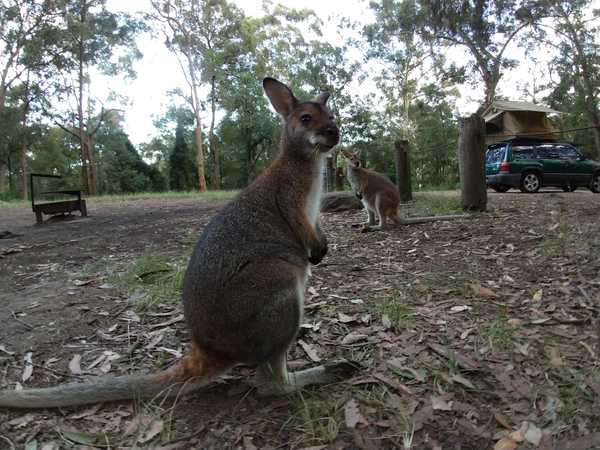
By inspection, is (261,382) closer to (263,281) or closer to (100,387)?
(263,281)

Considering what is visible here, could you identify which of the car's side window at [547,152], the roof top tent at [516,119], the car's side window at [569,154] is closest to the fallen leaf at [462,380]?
the car's side window at [547,152]

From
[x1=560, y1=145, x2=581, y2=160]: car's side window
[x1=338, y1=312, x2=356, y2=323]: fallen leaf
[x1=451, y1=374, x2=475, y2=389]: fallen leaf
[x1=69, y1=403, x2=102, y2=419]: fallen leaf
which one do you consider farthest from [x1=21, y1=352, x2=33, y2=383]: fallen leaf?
[x1=560, y1=145, x2=581, y2=160]: car's side window

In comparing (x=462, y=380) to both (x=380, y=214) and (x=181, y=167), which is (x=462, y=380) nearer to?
(x=380, y=214)

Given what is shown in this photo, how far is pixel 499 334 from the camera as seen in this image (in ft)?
8.66

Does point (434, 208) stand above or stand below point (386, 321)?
above

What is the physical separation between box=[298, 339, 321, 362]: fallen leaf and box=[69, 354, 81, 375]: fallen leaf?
4.65 feet

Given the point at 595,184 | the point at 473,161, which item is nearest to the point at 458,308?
the point at 473,161

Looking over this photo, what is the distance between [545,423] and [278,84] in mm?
2558

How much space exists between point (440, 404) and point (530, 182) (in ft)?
43.2

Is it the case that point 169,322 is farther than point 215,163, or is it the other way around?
point 215,163

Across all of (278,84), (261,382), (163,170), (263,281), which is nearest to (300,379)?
(261,382)

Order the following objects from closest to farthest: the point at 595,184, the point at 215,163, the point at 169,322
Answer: the point at 169,322 → the point at 595,184 → the point at 215,163

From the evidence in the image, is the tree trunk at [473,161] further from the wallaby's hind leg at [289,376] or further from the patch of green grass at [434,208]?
the wallaby's hind leg at [289,376]

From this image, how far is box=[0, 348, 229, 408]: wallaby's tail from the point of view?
2039mm
